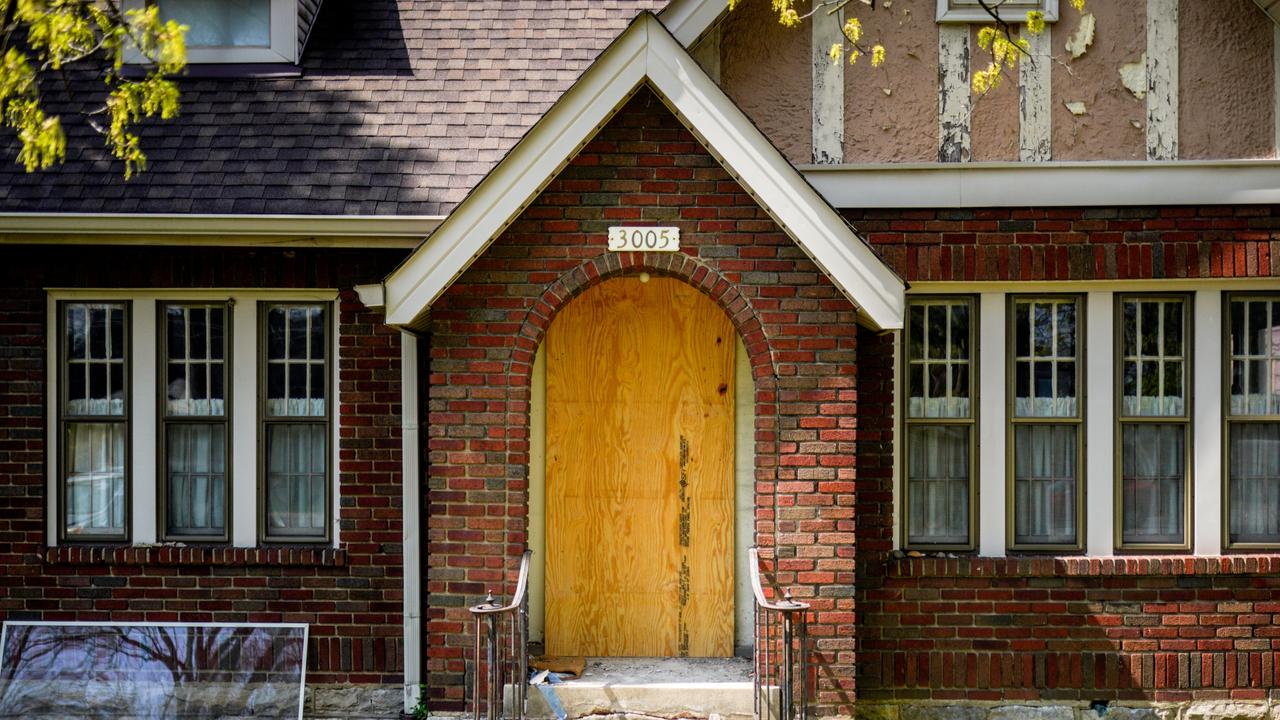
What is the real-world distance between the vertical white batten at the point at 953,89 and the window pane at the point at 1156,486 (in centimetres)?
230

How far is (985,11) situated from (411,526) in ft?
17.4

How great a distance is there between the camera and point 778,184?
5.61m

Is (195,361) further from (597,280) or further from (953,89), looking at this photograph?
(953,89)

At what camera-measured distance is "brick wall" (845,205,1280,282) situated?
6664mm

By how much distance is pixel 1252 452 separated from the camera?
684 cm

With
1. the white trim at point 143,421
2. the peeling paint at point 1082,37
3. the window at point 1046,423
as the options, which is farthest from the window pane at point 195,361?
the peeling paint at point 1082,37

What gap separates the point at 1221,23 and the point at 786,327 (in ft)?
12.7

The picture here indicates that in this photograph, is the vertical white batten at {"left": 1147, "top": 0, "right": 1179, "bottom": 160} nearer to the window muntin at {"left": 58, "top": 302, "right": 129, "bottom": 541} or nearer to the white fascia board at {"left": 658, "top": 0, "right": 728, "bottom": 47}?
the white fascia board at {"left": 658, "top": 0, "right": 728, "bottom": 47}

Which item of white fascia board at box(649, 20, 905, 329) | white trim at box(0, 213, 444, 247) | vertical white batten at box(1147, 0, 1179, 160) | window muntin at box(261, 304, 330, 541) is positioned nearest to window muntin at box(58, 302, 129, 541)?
white trim at box(0, 213, 444, 247)

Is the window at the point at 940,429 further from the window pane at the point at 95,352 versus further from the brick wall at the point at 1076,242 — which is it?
the window pane at the point at 95,352

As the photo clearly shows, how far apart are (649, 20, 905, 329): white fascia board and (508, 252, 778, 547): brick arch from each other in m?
0.57

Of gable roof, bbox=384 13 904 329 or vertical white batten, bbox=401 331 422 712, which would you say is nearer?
gable roof, bbox=384 13 904 329

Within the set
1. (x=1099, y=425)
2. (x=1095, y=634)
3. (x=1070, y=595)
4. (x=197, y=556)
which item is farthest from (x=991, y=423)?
(x=197, y=556)

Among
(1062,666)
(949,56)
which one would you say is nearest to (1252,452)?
(1062,666)
